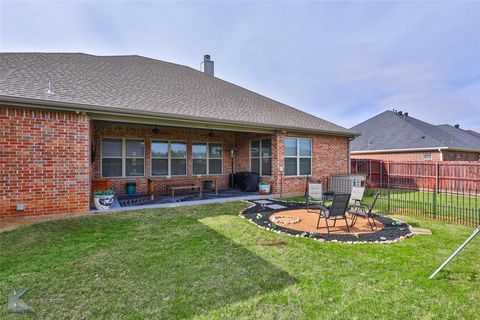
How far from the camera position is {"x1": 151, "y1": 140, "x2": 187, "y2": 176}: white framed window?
10.7 meters

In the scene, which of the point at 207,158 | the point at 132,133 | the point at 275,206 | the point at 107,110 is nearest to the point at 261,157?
the point at 207,158

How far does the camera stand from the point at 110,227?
18.3 feet

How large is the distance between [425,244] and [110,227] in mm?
6601

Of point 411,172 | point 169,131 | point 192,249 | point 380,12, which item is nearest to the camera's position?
point 192,249

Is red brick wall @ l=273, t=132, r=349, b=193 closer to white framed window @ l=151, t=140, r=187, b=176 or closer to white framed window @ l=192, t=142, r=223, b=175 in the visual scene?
white framed window @ l=192, t=142, r=223, b=175

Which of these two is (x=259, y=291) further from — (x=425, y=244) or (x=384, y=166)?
(x=384, y=166)

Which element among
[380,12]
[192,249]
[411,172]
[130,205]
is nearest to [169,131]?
[130,205]

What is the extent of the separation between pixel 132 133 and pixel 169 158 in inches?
73.5

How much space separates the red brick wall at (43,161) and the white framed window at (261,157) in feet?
22.5

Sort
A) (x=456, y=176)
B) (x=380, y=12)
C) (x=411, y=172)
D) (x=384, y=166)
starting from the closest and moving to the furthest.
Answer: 1. (x=380, y=12)
2. (x=411, y=172)
3. (x=456, y=176)
4. (x=384, y=166)

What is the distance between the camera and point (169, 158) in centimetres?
1095

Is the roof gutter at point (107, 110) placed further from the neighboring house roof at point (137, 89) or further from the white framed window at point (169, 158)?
the white framed window at point (169, 158)
